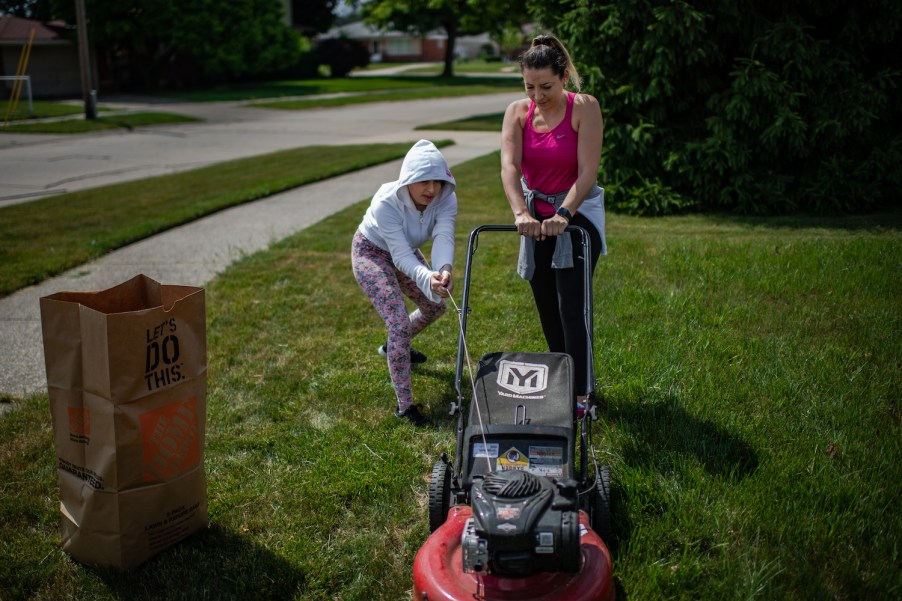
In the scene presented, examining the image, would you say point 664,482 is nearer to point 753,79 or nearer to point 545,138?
point 545,138

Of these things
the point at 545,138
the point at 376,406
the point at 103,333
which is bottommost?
the point at 376,406

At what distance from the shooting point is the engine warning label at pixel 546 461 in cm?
298

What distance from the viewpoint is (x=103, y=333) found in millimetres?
2832

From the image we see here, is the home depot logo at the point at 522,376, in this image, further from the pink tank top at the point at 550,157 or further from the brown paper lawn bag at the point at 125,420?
the brown paper lawn bag at the point at 125,420

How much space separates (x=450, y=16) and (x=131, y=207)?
38449mm

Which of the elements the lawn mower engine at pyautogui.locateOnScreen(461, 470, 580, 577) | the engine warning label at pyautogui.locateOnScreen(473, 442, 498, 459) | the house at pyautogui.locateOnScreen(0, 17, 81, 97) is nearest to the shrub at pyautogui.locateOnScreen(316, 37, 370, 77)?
the house at pyautogui.locateOnScreen(0, 17, 81, 97)

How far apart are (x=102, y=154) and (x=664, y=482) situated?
636 inches

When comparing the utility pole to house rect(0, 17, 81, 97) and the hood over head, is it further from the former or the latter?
the hood over head

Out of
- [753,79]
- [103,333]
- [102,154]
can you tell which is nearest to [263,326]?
[103,333]

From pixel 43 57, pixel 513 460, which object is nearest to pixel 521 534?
pixel 513 460

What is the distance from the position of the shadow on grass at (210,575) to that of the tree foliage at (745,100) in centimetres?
746

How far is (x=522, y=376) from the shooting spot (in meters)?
3.35

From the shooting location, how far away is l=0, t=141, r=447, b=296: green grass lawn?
26.1 feet

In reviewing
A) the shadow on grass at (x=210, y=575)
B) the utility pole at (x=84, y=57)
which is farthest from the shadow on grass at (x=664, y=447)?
A: the utility pole at (x=84, y=57)
